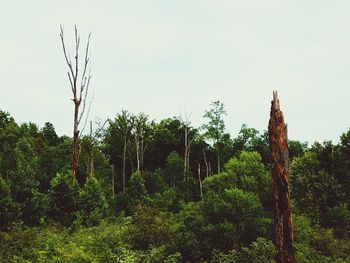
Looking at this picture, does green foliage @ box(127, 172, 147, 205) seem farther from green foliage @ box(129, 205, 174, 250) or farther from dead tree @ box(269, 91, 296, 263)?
dead tree @ box(269, 91, 296, 263)

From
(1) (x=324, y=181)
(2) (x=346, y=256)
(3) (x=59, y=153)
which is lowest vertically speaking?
(2) (x=346, y=256)

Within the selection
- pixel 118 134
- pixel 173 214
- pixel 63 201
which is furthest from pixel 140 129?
pixel 63 201

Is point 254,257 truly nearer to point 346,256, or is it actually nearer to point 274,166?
point 346,256

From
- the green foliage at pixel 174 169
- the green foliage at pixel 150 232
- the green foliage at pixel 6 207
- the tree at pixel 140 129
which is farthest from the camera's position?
the tree at pixel 140 129

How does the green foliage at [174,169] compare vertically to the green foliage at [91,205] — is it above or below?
above

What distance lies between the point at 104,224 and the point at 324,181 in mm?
11507

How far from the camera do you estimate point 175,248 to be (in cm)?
1634

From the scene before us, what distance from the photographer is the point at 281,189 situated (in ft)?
26.8

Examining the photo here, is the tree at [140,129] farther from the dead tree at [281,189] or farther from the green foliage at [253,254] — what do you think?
the dead tree at [281,189]

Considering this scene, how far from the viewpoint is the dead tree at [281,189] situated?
808cm

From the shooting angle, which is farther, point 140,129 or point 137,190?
point 140,129

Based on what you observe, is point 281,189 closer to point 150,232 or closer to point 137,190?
point 150,232

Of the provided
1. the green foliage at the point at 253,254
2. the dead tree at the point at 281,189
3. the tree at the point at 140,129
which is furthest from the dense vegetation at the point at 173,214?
the tree at the point at 140,129

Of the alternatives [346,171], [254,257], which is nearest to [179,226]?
[254,257]
